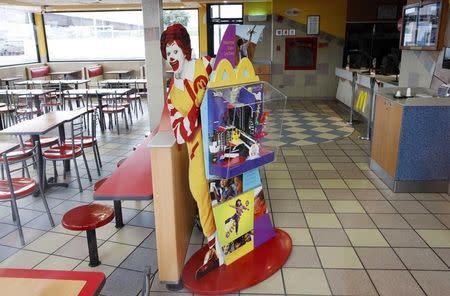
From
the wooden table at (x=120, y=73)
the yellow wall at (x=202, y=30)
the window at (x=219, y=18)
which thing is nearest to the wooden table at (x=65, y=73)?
the wooden table at (x=120, y=73)

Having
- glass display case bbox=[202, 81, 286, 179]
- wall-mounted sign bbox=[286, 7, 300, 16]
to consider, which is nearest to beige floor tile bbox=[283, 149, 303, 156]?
glass display case bbox=[202, 81, 286, 179]

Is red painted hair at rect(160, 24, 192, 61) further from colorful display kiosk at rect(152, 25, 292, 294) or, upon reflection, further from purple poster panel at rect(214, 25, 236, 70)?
purple poster panel at rect(214, 25, 236, 70)

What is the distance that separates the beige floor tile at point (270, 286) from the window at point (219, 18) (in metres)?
9.80

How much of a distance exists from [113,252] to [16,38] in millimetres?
11186

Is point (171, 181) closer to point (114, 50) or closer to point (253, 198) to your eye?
point (253, 198)

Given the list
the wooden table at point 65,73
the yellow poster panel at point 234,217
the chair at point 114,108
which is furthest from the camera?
the wooden table at point 65,73

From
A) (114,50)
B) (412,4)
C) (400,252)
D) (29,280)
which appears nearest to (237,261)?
(400,252)

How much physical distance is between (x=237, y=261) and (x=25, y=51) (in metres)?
12.1

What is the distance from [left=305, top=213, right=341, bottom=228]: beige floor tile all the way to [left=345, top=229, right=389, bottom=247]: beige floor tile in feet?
0.55

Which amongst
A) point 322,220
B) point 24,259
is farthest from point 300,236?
point 24,259

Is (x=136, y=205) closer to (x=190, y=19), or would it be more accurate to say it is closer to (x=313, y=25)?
(x=313, y=25)

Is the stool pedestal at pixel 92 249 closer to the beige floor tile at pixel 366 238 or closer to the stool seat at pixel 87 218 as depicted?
the stool seat at pixel 87 218

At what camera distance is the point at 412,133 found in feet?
13.1

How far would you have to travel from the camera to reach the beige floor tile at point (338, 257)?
114 inches
